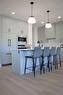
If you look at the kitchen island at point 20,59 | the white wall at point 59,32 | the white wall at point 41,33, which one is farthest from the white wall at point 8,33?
the white wall at point 41,33

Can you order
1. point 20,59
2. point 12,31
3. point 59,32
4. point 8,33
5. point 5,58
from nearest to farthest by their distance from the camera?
1. point 20,59
2. point 5,58
3. point 8,33
4. point 12,31
5. point 59,32

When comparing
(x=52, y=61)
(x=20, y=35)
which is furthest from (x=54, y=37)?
(x=52, y=61)

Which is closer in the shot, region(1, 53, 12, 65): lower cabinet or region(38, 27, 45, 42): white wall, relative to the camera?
region(1, 53, 12, 65): lower cabinet

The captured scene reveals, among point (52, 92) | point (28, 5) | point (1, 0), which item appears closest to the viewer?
point (52, 92)

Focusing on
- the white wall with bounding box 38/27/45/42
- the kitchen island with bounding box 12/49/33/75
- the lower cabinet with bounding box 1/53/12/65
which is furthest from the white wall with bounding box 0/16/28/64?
the white wall with bounding box 38/27/45/42

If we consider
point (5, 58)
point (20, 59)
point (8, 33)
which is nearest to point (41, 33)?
point (8, 33)

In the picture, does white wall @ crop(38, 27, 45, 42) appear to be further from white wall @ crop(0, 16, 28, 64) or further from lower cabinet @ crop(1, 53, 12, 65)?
lower cabinet @ crop(1, 53, 12, 65)

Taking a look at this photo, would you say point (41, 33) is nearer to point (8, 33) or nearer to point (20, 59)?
point (8, 33)

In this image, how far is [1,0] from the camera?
454 cm

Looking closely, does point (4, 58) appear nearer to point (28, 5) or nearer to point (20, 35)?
point (20, 35)

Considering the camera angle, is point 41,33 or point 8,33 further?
point 41,33

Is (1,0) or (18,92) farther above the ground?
(1,0)

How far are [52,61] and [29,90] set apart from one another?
3123 mm

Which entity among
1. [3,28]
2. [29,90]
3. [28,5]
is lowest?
[29,90]
